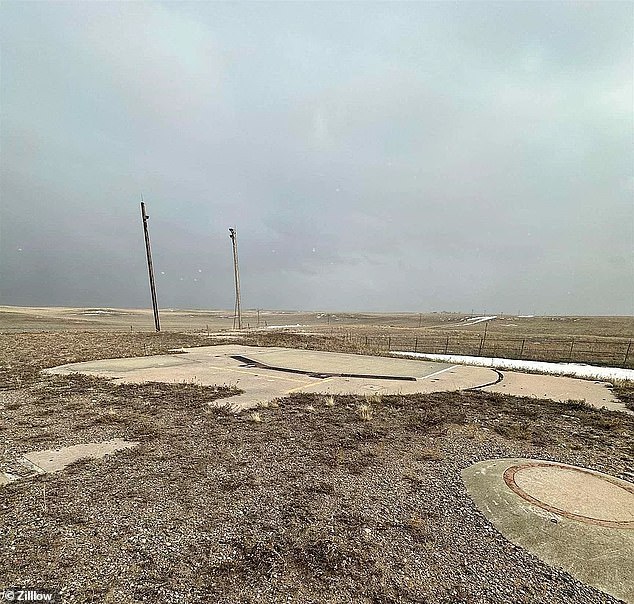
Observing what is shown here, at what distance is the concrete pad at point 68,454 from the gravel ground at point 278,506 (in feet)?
0.78

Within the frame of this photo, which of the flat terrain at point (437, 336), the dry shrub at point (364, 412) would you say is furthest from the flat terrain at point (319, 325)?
the dry shrub at point (364, 412)

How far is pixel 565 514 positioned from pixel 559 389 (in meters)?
8.08

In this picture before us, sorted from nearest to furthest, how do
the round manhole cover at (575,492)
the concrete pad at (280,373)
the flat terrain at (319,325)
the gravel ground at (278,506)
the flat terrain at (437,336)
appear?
the gravel ground at (278,506)
the round manhole cover at (575,492)
the concrete pad at (280,373)
the flat terrain at (437,336)
the flat terrain at (319,325)

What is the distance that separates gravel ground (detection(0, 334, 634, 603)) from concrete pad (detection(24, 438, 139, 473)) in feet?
0.78

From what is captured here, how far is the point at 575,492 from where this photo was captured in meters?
4.18

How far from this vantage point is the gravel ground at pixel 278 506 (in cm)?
263

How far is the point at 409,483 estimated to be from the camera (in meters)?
4.35

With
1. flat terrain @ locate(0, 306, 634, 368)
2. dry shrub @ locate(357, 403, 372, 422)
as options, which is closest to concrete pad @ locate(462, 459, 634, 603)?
dry shrub @ locate(357, 403, 372, 422)

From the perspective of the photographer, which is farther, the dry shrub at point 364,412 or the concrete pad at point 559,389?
the concrete pad at point 559,389

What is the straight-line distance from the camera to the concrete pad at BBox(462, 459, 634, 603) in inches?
116

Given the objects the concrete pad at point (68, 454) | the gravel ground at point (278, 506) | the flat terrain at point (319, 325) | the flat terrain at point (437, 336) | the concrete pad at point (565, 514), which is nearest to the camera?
the gravel ground at point (278, 506)

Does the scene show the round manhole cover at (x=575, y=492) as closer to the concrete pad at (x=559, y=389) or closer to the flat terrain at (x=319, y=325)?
the concrete pad at (x=559, y=389)

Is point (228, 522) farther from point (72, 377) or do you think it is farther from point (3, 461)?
point (72, 377)

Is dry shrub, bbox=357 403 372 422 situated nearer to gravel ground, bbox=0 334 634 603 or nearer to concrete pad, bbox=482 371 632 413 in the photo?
gravel ground, bbox=0 334 634 603
